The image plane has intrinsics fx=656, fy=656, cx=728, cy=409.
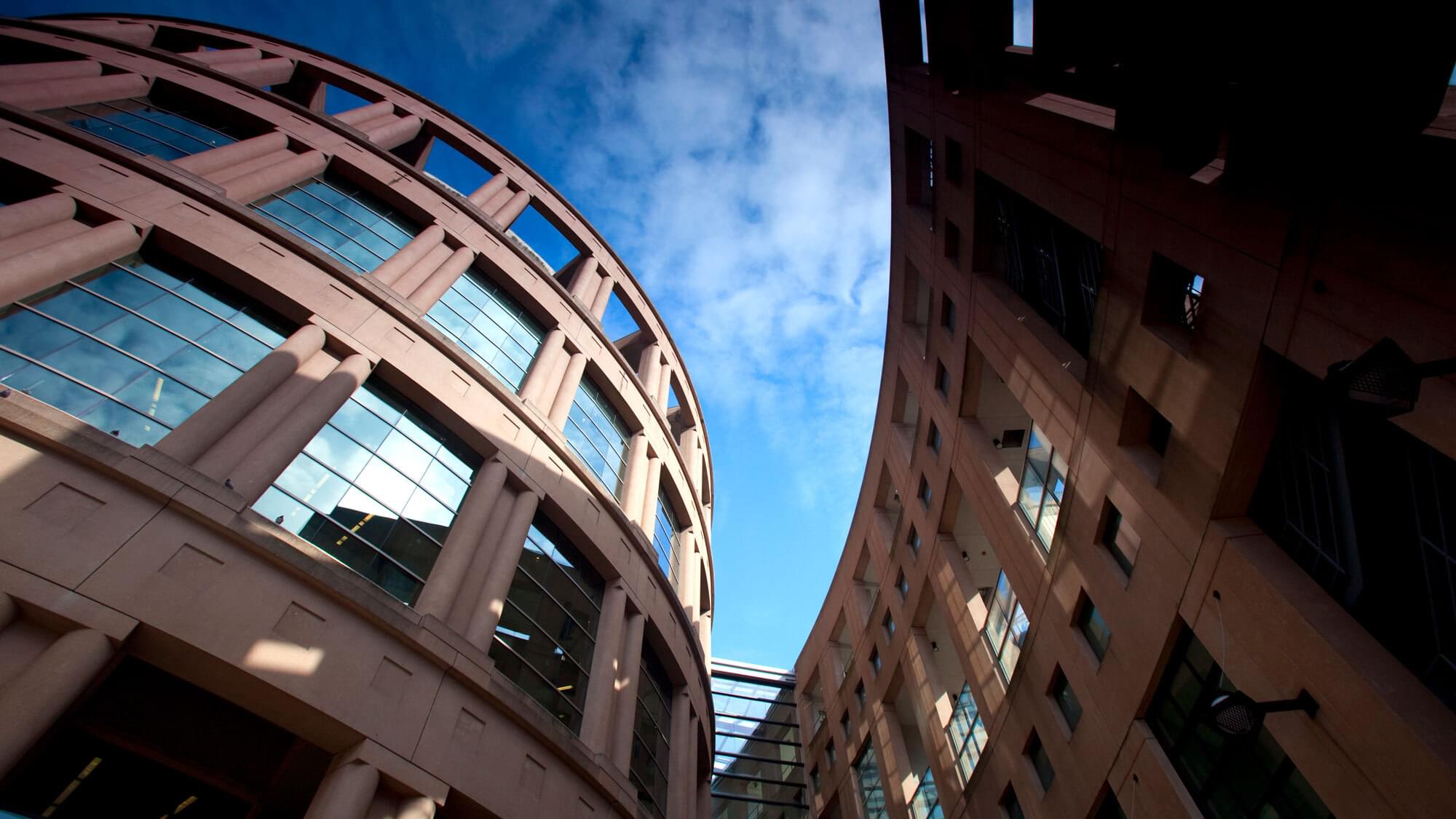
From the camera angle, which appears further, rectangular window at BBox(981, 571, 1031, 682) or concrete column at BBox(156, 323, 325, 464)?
rectangular window at BBox(981, 571, 1031, 682)

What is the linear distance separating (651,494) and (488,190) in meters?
14.0

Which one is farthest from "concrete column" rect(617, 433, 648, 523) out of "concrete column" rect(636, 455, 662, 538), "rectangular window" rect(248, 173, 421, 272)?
"rectangular window" rect(248, 173, 421, 272)

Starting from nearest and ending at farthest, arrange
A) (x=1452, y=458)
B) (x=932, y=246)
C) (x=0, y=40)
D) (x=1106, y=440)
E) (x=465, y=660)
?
(x=1452, y=458)
(x=465, y=660)
(x=1106, y=440)
(x=0, y=40)
(x=932, y=246)

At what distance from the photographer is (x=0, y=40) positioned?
18422 millimetres

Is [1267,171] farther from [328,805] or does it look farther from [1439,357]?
[328,805]

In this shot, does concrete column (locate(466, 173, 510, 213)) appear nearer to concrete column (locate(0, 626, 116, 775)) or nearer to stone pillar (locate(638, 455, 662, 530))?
stone pillar (locate(638, 455, 662, 530))

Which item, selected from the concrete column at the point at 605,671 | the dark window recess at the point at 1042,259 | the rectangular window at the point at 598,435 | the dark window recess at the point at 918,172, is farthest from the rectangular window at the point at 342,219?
the dark window recess at the point at 918,172

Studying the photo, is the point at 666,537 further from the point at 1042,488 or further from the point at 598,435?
the point at 1042,488

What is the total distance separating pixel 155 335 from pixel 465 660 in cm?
762

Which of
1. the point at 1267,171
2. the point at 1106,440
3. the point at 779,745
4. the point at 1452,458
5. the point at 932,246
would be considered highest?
the point at 932,246

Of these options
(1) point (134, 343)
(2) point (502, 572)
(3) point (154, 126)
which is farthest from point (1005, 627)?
(3) point (154, 126)

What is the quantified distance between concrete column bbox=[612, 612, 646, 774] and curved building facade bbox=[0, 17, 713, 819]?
0.07 meters

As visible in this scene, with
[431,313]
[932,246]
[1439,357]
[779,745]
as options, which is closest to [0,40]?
[431,313]

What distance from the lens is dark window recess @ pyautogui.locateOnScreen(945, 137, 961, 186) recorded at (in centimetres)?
1936
